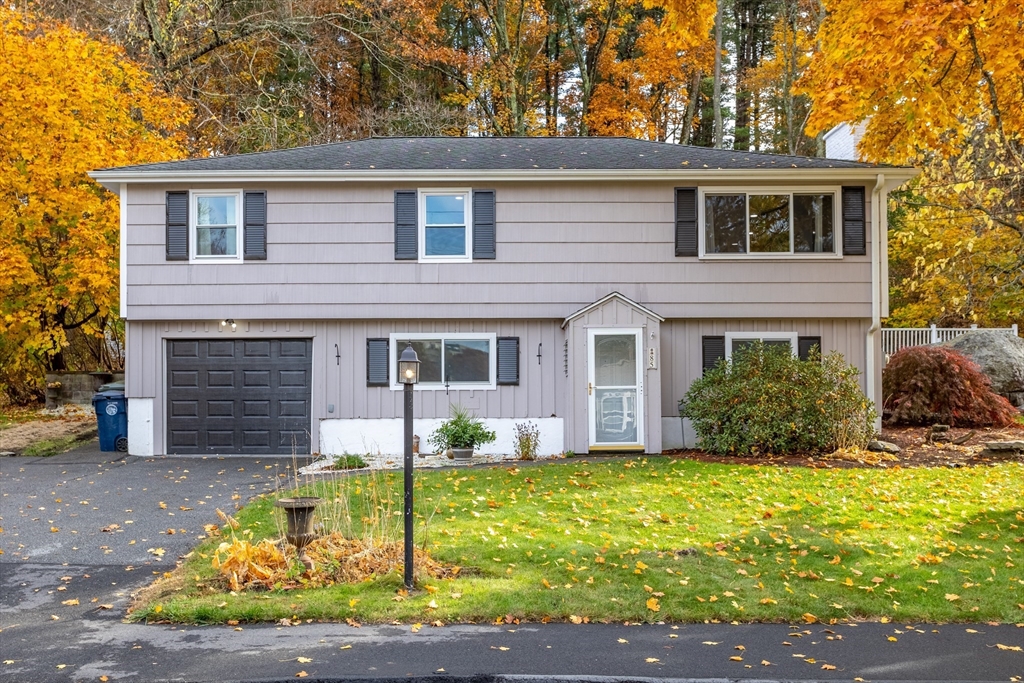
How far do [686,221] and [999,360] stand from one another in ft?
29.1

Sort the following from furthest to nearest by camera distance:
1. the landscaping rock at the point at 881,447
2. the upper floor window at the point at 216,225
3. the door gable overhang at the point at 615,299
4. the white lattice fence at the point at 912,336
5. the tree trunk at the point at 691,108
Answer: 1. the tree trunk at the point at 691,108
2. the white lattice fence at the point at 912,336
3. the upper floor window at the point at 216,225
4. the door gable overhang at the point at 615,299
5. the landscaping rock at the point at 881,447

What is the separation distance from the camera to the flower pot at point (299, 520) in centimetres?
667

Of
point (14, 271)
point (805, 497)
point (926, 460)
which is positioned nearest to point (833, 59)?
point (926, 460)

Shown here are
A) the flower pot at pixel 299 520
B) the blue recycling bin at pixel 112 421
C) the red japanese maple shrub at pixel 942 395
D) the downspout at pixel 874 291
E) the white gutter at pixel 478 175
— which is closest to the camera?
the flower pot at pixel 299 520

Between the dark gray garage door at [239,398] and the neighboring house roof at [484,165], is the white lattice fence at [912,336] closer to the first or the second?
the neighboring house roof at [484,165]

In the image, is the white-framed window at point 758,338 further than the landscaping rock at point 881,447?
Yes

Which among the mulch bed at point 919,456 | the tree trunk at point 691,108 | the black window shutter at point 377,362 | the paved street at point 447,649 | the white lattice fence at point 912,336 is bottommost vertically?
the paved street at point 447,649

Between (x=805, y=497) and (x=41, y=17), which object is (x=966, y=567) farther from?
(x=41, y=17)

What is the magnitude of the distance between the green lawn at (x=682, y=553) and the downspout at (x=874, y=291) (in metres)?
3.56

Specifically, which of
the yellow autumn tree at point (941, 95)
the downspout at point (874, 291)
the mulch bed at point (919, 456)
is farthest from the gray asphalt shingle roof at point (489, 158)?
the mulch bed at point (919, 456)

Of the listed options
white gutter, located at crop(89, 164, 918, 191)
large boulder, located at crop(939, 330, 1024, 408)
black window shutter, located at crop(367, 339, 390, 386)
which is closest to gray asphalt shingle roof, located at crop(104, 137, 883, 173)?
white gutter, located at crop(89, 164, 918, 191)

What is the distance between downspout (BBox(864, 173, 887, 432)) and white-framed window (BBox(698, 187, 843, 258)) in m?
0.58

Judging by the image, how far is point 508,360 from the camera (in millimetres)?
14195

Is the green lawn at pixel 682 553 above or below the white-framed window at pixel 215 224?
below
